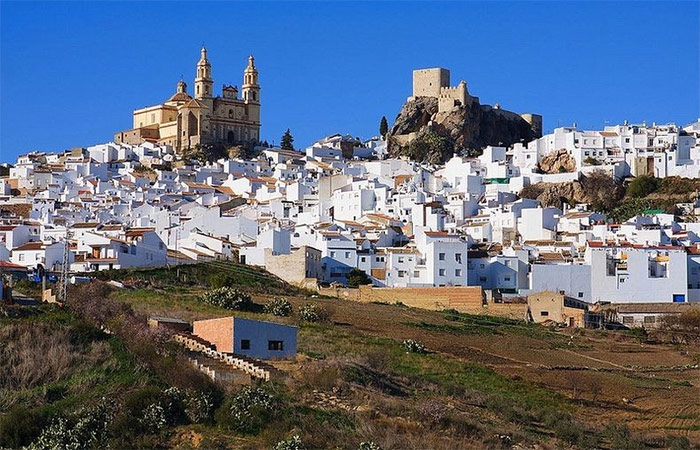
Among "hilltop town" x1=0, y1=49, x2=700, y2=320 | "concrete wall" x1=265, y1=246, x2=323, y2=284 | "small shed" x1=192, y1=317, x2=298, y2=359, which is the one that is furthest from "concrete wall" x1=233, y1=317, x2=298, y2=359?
"concrete wall" x1=265, y1=246, x2=323, y2=284

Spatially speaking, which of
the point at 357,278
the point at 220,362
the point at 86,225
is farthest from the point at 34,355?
the point at 86,225

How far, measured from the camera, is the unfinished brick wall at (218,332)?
26922 mm

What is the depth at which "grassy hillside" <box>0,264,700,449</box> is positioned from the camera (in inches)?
869

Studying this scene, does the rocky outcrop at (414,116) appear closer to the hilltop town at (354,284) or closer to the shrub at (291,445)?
the hilltop town at (354,284)

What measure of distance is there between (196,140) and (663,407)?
2311 inches

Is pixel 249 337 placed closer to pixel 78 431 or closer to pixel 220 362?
pixel 220 362

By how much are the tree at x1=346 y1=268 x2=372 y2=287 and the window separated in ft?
64.1

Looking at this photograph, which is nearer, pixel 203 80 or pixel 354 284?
pixel 354 284

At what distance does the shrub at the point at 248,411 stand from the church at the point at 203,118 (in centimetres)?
6297

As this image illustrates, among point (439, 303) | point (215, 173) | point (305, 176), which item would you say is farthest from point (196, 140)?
point (439, 303)

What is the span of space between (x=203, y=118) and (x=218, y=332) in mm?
59440

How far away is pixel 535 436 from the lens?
24438 millimetres

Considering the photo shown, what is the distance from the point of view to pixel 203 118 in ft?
281

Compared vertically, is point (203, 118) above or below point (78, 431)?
above
